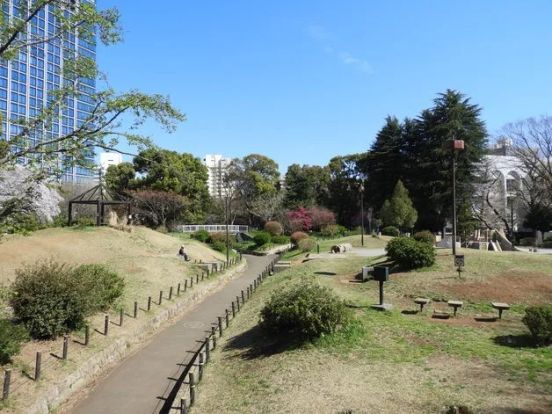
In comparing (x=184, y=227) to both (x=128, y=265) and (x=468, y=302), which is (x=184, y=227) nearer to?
(x=128, y=265)

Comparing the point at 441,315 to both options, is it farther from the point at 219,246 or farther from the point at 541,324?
the point at 219,246

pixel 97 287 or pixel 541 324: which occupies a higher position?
pixel 97 287

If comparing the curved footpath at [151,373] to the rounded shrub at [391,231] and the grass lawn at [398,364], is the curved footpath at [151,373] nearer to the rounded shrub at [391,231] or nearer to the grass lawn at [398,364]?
the grass lawn at [398,364]

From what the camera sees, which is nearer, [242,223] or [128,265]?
[128,265]

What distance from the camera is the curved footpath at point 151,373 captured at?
10.7 metres

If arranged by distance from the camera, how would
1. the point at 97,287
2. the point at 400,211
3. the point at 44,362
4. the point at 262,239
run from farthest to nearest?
the point at 262,239 < the point at 400,211 < the point at 97,287 < the point at 44,362

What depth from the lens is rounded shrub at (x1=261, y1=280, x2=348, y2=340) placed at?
11.7m

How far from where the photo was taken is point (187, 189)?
195 feet

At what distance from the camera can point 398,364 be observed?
9.89m

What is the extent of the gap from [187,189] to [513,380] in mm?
53336

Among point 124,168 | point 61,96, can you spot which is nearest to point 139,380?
point 61,96

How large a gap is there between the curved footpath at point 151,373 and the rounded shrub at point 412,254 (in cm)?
823

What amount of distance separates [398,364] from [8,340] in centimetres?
890

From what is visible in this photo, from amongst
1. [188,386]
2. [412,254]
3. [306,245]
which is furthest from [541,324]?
[306,245]
